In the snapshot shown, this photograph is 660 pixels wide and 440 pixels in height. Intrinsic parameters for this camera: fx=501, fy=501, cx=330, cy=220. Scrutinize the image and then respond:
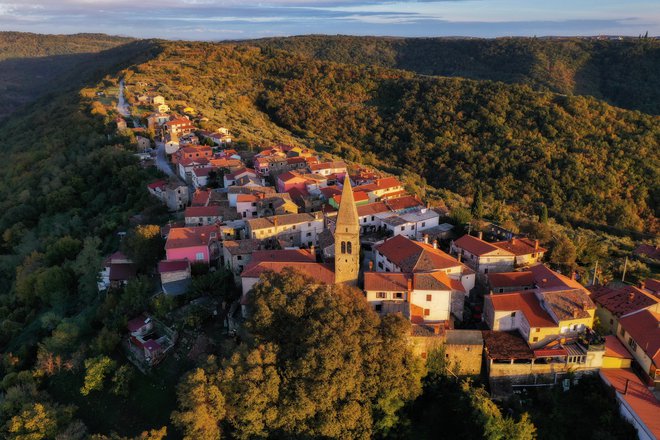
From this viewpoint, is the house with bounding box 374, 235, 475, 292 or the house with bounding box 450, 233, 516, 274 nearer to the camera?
the house with bounding box 374, 235, 475, 292

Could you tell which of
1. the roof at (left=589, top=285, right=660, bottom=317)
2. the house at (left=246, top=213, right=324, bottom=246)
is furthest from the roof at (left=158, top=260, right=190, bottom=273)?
the roof at (left=589, top=285, right=660, bottom=317)

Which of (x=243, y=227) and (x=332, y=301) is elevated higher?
(x=332, y=301)

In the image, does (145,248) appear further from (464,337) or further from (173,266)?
(464,337)

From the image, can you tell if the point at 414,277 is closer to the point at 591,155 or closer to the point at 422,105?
the point at 591,155

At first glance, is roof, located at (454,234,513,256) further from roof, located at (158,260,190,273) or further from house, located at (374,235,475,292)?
roof, located at (158,260,190,273)

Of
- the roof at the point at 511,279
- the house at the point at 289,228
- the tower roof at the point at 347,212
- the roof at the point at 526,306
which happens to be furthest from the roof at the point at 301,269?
the roof at the point at 511,279

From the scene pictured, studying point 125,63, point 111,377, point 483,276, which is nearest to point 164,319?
point 111,377
